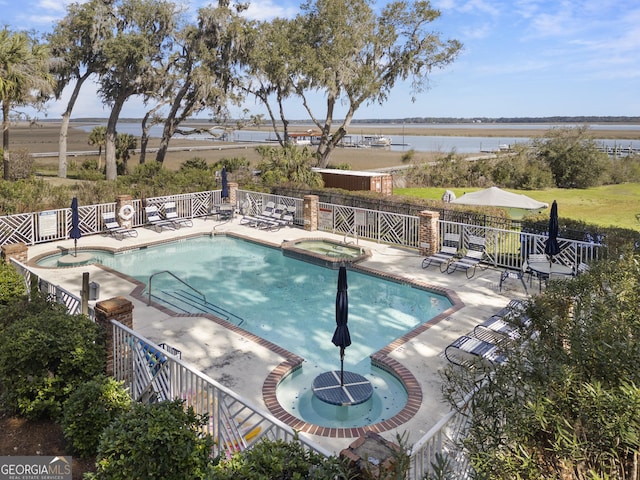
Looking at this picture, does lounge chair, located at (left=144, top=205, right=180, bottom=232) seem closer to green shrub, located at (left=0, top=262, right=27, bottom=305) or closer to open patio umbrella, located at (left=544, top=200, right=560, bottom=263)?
green shrub, located at (left=0, top=262, right=27, bottom=305)

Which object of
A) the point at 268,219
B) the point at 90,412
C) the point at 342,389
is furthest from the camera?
the point at 268,219

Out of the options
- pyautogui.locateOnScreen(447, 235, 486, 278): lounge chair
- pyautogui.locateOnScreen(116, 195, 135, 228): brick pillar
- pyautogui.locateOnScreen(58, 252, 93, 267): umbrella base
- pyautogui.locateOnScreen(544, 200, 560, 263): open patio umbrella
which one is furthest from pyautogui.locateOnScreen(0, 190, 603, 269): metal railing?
pyautogui.locateOnScreen(58, 252, 93, 267): umbrella base

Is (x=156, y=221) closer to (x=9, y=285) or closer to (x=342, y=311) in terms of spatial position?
(x=9, y=285)

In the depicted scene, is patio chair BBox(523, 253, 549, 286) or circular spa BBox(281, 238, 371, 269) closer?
patio chair BBox(523, 253, 549, 286)

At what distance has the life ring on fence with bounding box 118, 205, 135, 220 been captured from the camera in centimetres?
1650

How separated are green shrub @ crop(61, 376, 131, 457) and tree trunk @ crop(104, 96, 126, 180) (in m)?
27.0

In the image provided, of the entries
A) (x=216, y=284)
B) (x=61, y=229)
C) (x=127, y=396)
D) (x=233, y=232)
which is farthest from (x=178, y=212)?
(x=127, y=396)

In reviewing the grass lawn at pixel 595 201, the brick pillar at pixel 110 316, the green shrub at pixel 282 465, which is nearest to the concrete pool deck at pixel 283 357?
the green shrub at pixel 282 465

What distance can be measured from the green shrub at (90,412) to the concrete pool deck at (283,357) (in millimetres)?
1840

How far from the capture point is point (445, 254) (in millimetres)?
13188

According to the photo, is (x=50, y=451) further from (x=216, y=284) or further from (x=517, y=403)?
(x=216, y=284)

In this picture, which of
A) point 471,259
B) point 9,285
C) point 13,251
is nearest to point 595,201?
point 471,259

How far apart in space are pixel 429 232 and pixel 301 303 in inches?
185

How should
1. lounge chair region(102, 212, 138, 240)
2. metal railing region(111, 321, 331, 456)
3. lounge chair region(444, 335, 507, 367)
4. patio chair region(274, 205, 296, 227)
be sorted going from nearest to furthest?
metal railing region(111, 321, 331, 456) < lounge chair region(444, 335, 507, 367) < lounge chair region(102, 212, 138, 240) < patio chair region(274, 205, 296, 227)
